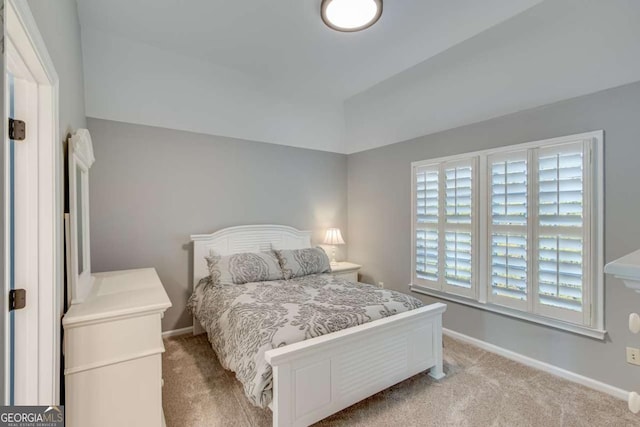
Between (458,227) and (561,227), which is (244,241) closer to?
(458,227)

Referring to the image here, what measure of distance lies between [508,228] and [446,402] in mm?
1576

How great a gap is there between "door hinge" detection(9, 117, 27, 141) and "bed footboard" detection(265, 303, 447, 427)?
150 cm

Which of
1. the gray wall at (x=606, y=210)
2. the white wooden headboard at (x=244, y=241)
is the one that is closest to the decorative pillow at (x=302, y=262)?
the white wooden headboard at (x=244, y=241)

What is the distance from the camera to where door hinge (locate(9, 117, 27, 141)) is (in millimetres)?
1203

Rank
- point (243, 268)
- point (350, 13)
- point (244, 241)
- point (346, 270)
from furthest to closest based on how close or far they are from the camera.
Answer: point (346, 270)
point (244, 241)
point (243, 268)
point (350, 13)

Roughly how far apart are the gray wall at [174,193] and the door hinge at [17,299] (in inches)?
74.2

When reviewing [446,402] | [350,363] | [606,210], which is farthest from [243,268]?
[606,210]

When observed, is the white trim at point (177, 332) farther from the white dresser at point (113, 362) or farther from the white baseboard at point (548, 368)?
the white baseboard at point (548, 368)

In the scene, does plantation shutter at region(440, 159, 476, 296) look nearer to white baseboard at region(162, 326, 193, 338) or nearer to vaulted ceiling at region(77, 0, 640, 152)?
vaulted ceiling at region(77, 0, 640, 152)

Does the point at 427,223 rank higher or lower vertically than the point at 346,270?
higher

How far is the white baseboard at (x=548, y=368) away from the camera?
7.24ft

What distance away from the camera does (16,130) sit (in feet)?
3.97

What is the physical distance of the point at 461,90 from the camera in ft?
9.59

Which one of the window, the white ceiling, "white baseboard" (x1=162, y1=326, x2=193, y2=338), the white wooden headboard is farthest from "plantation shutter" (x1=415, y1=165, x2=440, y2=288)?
"white baseboard" (x1=162, y1=326, x2=193, y2=338)
